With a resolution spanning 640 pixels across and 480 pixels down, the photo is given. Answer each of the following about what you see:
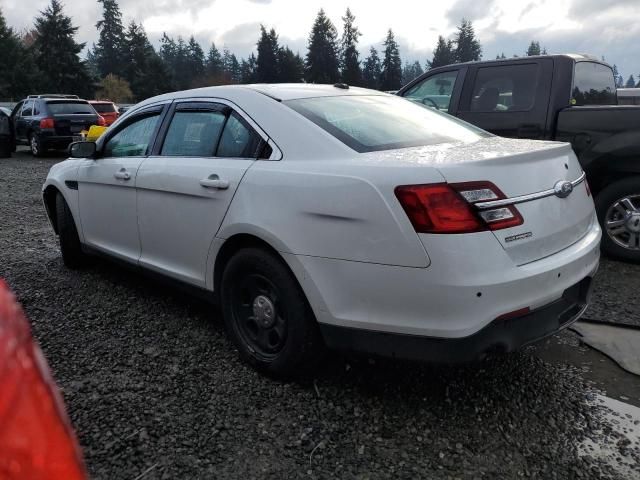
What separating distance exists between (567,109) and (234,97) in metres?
3.31

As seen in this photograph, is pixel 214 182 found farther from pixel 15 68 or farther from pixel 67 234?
pixel 15 68

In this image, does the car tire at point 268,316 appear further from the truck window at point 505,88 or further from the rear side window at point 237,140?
the truck window at point 505,88

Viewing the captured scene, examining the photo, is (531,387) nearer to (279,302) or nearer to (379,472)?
(379,472)

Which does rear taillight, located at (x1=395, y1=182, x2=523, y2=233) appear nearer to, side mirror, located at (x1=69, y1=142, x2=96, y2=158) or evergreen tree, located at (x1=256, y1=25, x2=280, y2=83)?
side mirror, located at (x1=69, y1=142, x2=96, y2=158)

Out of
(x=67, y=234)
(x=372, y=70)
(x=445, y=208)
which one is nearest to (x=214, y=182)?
(x=445, y=208)

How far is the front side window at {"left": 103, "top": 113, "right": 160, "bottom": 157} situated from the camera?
3744mm

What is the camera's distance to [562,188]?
2.53 metres

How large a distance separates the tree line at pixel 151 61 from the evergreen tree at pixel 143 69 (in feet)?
0.37

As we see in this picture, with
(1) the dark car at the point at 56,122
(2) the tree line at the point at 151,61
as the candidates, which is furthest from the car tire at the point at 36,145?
(2) the tree line at the point at 151,61

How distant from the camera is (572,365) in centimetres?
301

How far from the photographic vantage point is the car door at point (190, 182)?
2.94 m

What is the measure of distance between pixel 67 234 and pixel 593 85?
5.22m

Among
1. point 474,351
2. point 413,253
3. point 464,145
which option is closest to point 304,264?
point 413,253

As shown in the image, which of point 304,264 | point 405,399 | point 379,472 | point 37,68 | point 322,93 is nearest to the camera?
point 379,472
